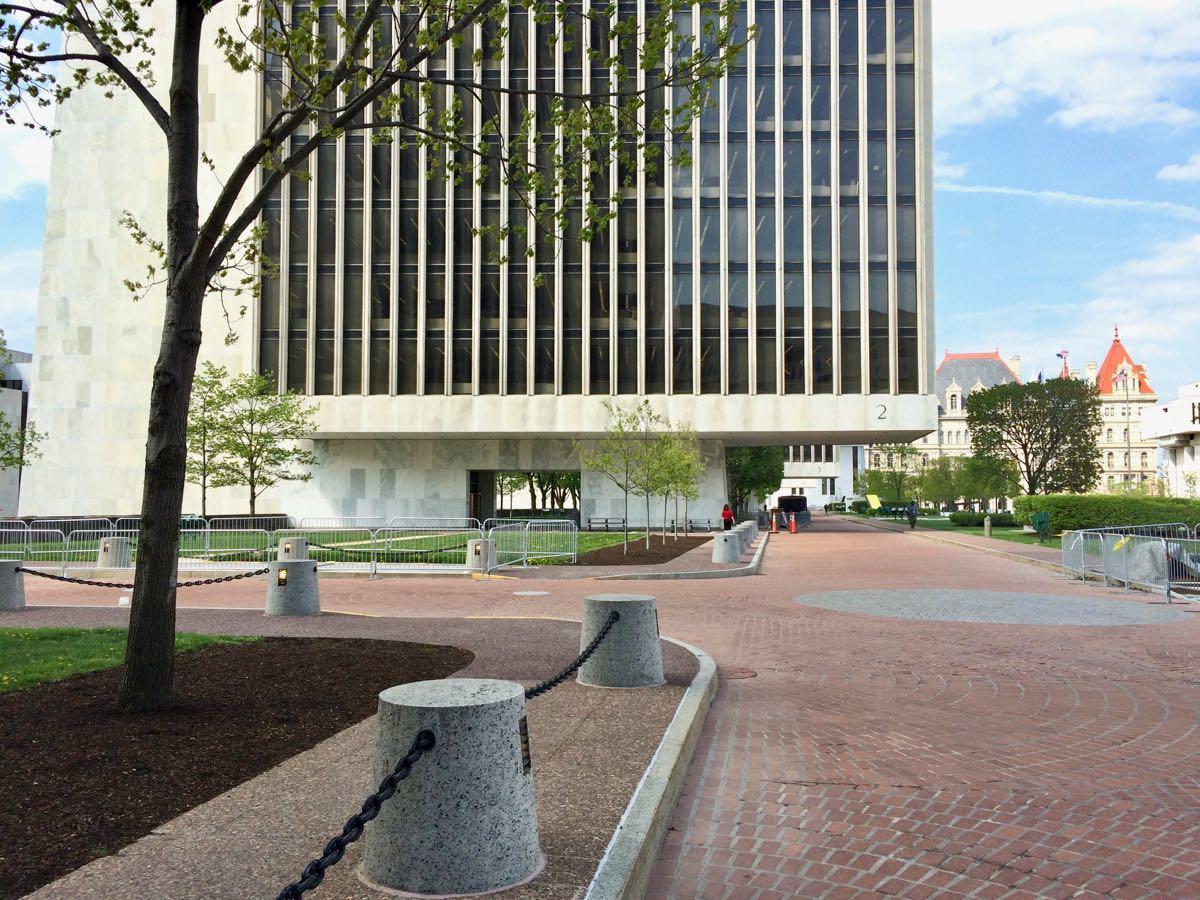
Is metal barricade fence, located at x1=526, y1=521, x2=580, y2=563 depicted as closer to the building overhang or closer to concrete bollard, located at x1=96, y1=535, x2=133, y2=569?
concrete bollard, located at x1=96, y1=535, x2=133, y2=569

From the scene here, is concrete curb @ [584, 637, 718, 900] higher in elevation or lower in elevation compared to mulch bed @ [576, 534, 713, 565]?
higher

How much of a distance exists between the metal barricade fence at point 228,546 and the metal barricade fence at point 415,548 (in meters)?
2.92

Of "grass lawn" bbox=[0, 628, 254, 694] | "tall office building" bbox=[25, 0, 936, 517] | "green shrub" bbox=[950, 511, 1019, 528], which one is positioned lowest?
"green shrub" bbox=[950, 511, 1019, 528]

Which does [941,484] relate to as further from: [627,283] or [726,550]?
[726,550]

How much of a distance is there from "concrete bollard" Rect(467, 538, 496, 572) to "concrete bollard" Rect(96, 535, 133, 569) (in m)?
9.04

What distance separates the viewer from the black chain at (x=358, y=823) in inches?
115

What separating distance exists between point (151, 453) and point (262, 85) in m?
47.5

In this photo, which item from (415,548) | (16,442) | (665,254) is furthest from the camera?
(665,254)

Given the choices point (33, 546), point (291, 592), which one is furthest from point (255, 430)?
point (291, 592)

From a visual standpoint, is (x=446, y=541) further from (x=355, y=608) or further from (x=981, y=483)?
(x=981, y=483)

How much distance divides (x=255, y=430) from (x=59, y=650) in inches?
1447

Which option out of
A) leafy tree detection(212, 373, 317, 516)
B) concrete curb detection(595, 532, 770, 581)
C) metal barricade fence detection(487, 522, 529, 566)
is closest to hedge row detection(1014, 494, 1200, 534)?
concrete curb detection(595, 532, 770, 581)

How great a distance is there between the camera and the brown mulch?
4.37 m

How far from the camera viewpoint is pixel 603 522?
48500 millimetres
